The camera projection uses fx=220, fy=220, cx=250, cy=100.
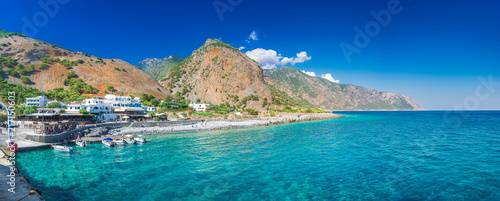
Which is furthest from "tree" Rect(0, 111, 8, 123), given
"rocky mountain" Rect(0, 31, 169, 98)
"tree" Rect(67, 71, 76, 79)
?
"tree" Rect(67, 71, 76, 79)

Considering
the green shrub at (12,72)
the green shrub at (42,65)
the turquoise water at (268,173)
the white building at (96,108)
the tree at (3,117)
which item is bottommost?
the turquoise water at (268,173)

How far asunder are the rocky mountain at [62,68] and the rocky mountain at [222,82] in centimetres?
3264

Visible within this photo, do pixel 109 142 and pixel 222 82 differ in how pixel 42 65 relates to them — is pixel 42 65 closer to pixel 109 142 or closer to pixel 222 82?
pixel 222 82

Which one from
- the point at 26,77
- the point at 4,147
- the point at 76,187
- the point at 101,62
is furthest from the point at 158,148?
the point at 101,62

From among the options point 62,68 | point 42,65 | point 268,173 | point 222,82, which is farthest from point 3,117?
point 222,82

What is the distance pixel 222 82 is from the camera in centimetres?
15875

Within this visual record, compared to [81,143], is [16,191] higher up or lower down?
lower down

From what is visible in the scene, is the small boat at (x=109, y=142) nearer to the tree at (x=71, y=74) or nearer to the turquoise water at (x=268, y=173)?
A: the turquoise water at (x=268, y=173)

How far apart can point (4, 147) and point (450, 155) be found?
5698 cm

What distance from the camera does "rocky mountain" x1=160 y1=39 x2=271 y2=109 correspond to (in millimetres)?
150500

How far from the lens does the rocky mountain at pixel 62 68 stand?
107 m

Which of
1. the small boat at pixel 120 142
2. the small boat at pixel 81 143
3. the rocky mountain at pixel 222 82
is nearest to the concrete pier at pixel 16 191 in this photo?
the small boat at pixel 81 143

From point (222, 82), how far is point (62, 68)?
90.2 m

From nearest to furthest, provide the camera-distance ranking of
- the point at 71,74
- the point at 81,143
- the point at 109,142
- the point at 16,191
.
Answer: the point at 16,191, the point at 81,143, the point at 109,142, the point at 71,74
